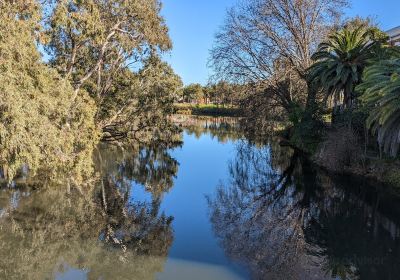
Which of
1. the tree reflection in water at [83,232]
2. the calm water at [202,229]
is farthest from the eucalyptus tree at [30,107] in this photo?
the calm water at [202,229]

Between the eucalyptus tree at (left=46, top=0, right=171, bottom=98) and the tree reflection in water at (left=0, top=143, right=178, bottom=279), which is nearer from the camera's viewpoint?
the tree reflection in water at (left=0, top=143, right=178, bottom=279)

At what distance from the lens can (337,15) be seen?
30266 mm

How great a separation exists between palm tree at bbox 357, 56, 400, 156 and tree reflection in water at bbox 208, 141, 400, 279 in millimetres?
2372

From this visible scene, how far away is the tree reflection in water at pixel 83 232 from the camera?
8.72 metres

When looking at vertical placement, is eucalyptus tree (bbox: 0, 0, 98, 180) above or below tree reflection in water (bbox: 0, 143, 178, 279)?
above

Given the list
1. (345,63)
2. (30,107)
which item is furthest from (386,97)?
(30,107)

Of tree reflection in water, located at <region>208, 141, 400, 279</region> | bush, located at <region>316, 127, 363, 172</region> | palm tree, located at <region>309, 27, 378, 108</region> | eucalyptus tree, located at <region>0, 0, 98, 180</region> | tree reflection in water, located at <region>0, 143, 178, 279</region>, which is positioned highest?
palm tree, located at <region>309, 27, 378, 108</region>

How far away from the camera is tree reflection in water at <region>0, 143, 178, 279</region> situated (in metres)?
8.72

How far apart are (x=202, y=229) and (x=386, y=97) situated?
8.40m

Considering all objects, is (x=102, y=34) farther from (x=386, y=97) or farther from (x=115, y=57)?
(x=386, y=97)

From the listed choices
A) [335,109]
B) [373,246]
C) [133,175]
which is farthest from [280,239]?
[335,109]

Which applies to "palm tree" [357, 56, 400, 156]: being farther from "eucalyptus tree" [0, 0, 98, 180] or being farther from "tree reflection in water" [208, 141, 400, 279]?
"eucalyptus tree" [0, 0, 98, 180]

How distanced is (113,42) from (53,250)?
675 inches

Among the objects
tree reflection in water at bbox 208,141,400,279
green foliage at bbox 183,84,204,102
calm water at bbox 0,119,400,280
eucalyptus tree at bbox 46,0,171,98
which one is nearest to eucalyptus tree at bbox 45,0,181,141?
eucalyptus tree at bbox 46,0,171,98
